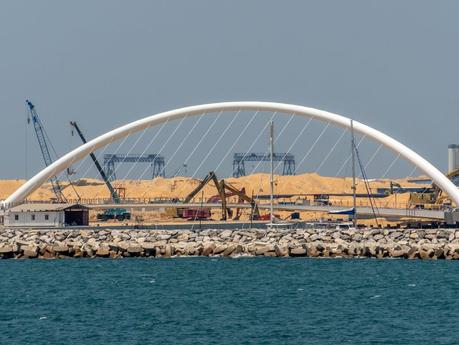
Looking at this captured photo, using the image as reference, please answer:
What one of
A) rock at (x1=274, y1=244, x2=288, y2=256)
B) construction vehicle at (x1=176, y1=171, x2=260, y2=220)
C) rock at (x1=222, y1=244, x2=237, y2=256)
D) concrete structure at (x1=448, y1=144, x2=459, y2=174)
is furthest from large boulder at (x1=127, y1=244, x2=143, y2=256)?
concrete structure at (x1=448, y1=144, x2=459, y2=174)

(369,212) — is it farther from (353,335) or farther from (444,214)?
(353,335)

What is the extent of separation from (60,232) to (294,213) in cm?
4722

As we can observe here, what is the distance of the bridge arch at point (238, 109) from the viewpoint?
9212cm

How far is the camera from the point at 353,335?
1724 inches

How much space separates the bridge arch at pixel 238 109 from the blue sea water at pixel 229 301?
2319 cm

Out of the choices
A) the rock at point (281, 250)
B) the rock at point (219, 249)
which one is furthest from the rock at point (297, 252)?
the rock at point (219, 249)

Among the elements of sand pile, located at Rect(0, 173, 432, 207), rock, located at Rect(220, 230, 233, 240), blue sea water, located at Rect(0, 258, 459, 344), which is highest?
sand pile, located at Rect(0, 173, 432, 207)

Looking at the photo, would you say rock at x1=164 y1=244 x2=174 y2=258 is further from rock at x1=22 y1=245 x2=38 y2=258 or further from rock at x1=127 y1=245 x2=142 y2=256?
rock at x1=22 y1=245 x2=38 y2=258

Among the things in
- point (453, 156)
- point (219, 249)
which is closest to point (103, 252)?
point (219, 249)

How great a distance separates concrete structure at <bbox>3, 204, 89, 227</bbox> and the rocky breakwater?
45.6ft

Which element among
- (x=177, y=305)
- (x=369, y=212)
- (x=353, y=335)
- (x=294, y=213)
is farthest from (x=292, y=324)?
(x=294, y=213)

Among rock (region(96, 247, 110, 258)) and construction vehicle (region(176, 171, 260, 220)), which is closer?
rock (region(96, 247, 110, 258))

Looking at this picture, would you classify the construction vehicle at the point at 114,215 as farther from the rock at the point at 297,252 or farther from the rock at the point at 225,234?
the rock at the point at 297,252

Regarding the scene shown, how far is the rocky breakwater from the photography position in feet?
234
